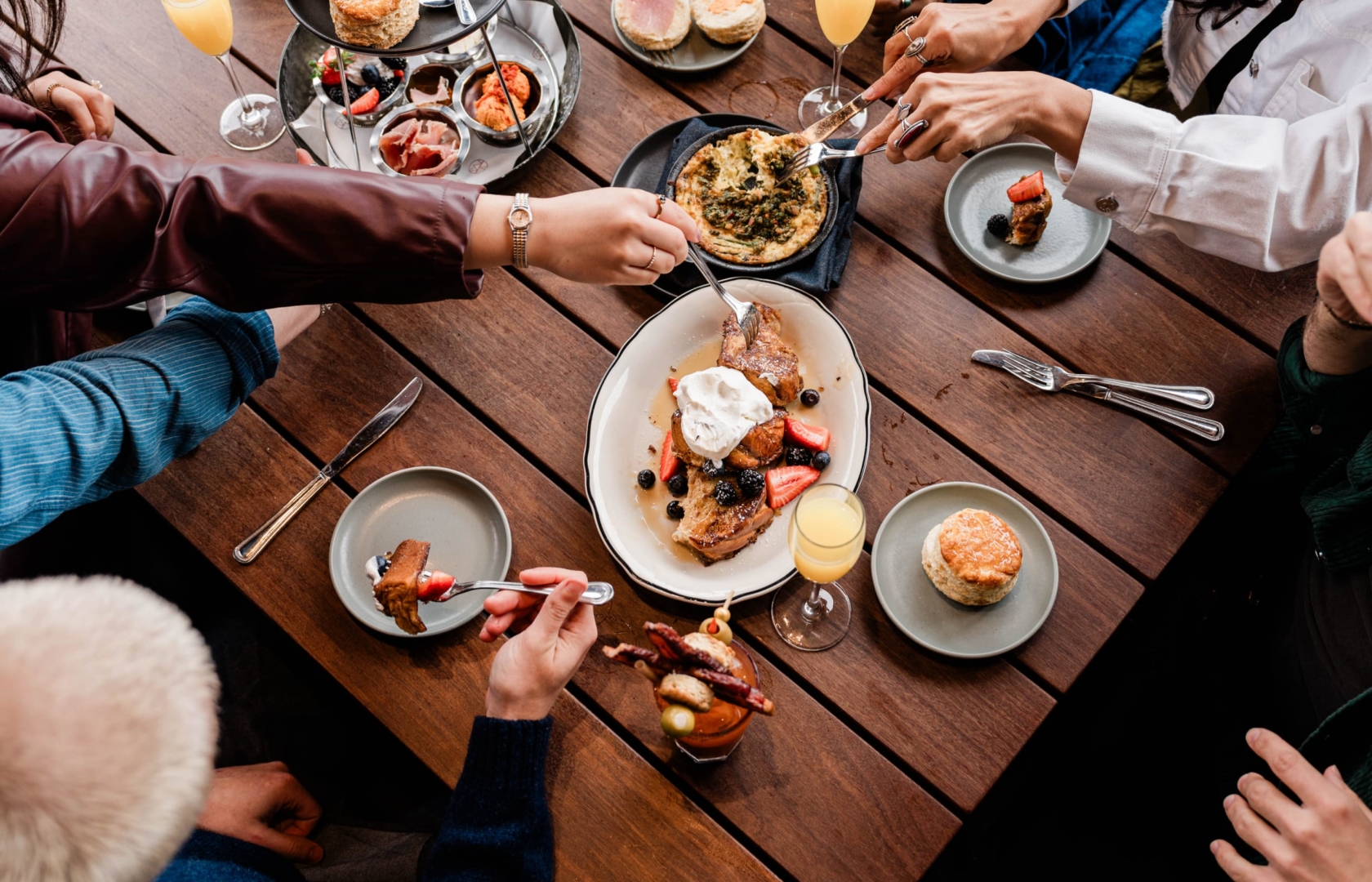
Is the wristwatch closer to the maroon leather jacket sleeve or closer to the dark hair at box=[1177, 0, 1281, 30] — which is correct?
the maroon leather jacket sleeve

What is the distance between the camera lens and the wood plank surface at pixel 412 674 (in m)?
1.45

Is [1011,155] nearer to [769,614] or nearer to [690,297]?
[690,297]

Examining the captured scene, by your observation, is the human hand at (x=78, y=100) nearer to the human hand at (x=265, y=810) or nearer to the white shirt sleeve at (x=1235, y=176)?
the human hand at (x=265, y=810)

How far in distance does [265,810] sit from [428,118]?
60.6 inches

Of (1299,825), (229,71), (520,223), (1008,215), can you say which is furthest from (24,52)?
(1299,825)

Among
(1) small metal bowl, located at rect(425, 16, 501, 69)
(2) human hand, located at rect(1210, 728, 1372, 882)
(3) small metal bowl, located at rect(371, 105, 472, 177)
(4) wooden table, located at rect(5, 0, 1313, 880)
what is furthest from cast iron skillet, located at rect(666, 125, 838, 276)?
(2) human hand, located at rect(1210, 728, 1372, 882)

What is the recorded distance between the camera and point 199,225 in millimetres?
1463

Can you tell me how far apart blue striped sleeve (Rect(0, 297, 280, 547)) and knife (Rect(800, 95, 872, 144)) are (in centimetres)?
119

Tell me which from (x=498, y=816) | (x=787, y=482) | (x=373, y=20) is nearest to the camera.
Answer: (x=498, y=816)

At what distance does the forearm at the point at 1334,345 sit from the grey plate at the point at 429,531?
1.47 meters

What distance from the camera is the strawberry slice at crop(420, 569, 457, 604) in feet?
5.04

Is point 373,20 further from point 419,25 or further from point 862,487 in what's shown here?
point 862,487

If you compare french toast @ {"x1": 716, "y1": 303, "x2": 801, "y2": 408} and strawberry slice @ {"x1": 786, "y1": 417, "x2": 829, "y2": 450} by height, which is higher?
french toast @ {"x1": 716, "y1": 303, "x2": 801, "y2": 408}

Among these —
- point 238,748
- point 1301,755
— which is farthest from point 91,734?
point 1301,755
